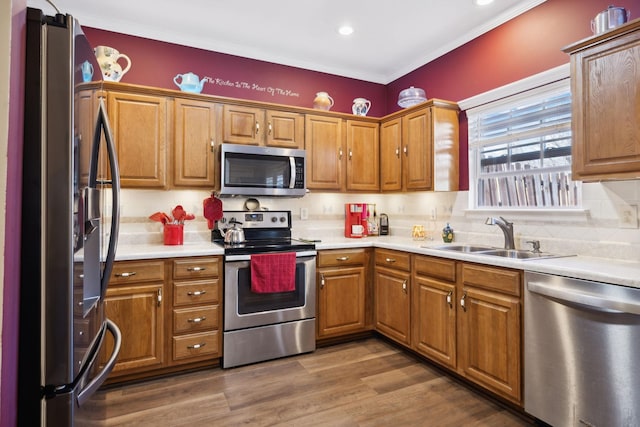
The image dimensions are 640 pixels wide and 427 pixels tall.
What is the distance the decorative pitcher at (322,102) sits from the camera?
361cm

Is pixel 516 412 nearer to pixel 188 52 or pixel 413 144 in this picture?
pixel 413 144

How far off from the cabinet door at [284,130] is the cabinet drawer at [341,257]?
1055 millimetres

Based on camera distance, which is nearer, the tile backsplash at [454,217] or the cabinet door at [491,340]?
the cabinet door at [491,340]

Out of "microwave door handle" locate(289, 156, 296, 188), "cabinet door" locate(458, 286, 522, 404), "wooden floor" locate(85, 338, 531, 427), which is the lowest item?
"wooden floor" locate(85, 338, 531, 427)

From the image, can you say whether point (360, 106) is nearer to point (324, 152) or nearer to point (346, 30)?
point (324, 152)

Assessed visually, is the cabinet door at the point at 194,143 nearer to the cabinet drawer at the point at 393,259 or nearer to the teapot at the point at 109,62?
the teapot at the point at 109,62

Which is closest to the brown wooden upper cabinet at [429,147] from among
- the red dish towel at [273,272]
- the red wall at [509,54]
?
the red wall at [509,54]

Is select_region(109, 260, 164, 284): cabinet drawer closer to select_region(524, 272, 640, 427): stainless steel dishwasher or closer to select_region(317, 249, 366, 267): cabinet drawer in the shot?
select_region(317, 249, 366, 267): cabinet drawer

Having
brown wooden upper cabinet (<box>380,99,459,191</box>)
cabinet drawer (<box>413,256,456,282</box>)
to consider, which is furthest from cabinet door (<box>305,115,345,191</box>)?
cabinet drawer (<box>413,256,456,282</box>)

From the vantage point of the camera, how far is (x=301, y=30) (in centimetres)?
316

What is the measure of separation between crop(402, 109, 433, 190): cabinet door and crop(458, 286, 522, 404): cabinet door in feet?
3.93

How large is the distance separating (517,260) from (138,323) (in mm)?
2456

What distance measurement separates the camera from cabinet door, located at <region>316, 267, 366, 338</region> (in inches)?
124

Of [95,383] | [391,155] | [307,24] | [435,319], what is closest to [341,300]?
[435,319]
